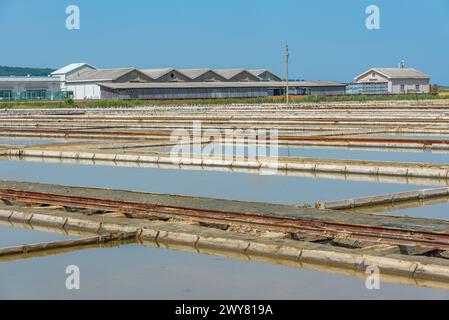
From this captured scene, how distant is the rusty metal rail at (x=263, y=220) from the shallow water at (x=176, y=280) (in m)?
0.94

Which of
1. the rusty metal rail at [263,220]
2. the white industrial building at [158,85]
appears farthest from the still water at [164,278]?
the white industrial building at [158,85]

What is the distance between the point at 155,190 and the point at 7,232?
3.44 m

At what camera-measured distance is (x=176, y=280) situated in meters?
7.28

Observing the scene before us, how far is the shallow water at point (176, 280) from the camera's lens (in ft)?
22.1

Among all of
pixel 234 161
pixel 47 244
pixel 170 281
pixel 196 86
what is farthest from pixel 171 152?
pixel 196 86

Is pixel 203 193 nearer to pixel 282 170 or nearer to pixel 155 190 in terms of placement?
pixel 155 190

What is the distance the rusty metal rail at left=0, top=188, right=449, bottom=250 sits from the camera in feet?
26.2

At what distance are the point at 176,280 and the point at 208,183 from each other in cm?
653

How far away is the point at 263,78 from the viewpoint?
86.6 m

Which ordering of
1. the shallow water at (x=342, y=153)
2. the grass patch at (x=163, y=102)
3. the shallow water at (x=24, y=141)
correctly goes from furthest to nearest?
the grass patch at (x=163, y=102) < the shallow water at (x=24, y=141) < the shallow water at (x=342, y=153)

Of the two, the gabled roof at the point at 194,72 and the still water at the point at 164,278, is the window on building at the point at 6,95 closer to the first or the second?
the gabled roof at the point at 194,72

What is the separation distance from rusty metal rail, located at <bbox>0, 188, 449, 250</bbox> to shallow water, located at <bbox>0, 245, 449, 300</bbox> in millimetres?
941

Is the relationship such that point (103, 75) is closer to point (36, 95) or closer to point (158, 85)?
point (158, 85)

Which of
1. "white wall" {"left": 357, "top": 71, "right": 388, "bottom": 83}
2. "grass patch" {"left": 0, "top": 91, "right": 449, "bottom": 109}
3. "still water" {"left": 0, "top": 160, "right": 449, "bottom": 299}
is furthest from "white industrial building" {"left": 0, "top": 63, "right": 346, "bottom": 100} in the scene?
"still water" {"left": 0, "top": 160, "right": 449, "bottom": 299}
